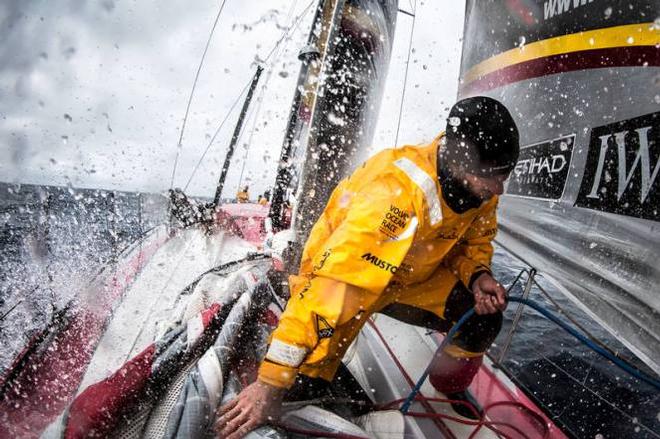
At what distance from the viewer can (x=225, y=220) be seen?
5.93m

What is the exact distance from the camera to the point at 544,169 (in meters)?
1.54

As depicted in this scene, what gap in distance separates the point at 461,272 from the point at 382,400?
0.76m

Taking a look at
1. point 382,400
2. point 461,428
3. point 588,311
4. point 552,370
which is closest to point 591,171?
point 588,311

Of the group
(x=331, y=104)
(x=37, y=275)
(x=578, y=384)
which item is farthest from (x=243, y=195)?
(x=578, y=384)

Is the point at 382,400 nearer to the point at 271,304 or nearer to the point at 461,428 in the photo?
the point at 461,428

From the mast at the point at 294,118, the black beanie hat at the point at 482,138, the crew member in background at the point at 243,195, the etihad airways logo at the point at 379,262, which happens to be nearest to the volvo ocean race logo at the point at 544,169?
the black beanie hat at the point at 482,138

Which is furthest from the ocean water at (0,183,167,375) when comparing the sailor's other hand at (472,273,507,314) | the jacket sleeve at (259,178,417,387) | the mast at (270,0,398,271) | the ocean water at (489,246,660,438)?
the ocean water at (489,246,660,438)

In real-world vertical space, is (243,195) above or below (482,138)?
below

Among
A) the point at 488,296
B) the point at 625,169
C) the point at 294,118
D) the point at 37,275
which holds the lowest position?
the point at 37,275

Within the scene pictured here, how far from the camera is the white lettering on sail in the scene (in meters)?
1.03

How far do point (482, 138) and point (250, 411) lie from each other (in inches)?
46.2

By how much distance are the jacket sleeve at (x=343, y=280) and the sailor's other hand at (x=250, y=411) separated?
43 millimetres

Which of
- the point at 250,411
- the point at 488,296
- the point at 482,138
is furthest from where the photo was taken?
the point at 488,296

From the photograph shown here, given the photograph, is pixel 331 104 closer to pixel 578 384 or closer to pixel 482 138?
pixel 482 138
